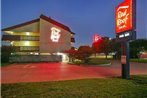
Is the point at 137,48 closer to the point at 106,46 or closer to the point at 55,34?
the point at 106,46

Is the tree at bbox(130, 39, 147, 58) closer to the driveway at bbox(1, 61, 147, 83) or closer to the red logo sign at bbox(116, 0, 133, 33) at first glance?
the driveway at bbox(1, 61, 147, 83)

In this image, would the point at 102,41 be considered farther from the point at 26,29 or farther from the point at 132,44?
the point at 26,29

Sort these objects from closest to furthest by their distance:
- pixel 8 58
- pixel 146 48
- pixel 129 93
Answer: pixel 129 93 → pixel 8 58 → pixel 146 48

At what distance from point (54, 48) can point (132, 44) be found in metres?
24.9

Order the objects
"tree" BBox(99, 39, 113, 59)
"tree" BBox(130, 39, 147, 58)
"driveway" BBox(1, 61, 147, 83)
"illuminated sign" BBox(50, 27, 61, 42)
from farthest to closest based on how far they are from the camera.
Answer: "tree" BBox(99, 39, 113, 59) → "tree" BBox(130, 39, 147, 58) → "illuminated sign" BBox(50, 27, 61, 42) → "driveway" BBox(1, 61, 147, 83)

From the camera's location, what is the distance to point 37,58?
49.8m

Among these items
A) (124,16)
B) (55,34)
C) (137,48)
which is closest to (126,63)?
(124,16)

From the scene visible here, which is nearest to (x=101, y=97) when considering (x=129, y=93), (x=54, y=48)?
(x=129, y=93)

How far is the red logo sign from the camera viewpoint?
52.9 feet

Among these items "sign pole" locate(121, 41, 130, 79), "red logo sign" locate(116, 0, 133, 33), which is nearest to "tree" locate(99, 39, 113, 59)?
"red logo sign" locate(116, 0, 133, 33)

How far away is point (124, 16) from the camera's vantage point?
17.0 m

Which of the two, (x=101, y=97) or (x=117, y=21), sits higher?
(x=117, y=21)

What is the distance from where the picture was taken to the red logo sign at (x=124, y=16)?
1613 centimetres

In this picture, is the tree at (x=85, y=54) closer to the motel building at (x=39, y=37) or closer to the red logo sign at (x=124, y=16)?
the motel building at (x=39, y=37)
